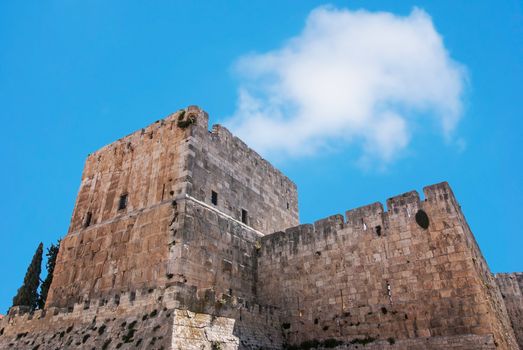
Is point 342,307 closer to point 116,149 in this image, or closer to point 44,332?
point 44,332

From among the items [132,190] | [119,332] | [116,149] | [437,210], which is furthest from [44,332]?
[437,210]

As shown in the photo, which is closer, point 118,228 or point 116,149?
point 118,228

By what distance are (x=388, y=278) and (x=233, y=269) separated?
19.7ft

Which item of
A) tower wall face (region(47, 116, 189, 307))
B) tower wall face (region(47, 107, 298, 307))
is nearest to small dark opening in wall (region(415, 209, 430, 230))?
tower wall face (region(47, 107, 298, 307))

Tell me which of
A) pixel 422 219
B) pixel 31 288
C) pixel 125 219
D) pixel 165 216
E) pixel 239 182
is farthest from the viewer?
pixel 31 288

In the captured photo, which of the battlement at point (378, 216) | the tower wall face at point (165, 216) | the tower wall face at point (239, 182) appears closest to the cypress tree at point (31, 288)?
the tower wall face at point (165, 216)

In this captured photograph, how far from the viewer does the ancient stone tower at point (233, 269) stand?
12.4 meters

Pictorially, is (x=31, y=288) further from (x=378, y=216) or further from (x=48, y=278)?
(x=378, y=216)

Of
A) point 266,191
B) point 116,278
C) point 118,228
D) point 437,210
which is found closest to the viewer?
point 437,210

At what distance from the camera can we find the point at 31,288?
84.2ft

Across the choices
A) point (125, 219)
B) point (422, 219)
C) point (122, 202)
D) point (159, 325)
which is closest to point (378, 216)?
point (422, 219)

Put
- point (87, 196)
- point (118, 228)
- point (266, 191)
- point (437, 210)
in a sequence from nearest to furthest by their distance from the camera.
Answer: point (437, 210) → point (118, 228) → point (87, 196) → point (266, 191)

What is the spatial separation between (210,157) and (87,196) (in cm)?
661

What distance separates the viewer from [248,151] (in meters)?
20.4
